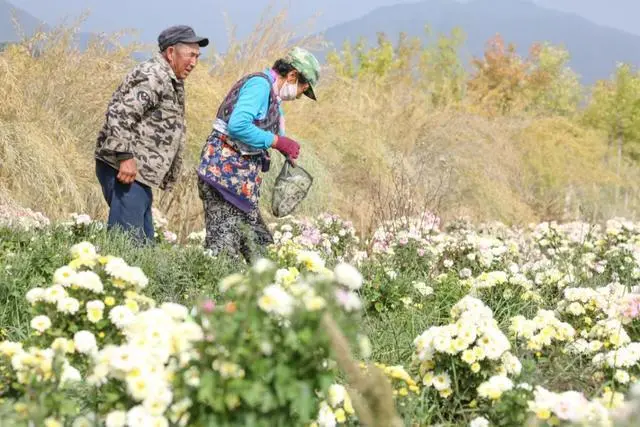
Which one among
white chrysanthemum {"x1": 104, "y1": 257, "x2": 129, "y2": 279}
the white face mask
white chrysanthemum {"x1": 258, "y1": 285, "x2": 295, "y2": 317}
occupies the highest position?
the white face mask

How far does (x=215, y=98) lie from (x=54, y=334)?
620 cm

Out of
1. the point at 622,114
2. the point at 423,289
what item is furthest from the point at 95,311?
the point at 622,114

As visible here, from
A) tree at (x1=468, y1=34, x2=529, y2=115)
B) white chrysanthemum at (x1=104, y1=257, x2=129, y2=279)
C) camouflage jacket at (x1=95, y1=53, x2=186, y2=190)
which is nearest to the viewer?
white chrysanthemum at (x1=104, y1=257, x2=129, y2=279)

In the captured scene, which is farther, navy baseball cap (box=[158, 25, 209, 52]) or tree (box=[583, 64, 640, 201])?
tree (box=[583, 64, 640, 201])

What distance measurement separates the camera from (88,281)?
2535 millimetres

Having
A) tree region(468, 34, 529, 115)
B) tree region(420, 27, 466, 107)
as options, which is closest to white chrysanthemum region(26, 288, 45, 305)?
tree region(468, 34, 529, 115)

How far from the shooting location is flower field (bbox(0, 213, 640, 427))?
192 centimetres

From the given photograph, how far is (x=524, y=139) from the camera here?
14.6 meters

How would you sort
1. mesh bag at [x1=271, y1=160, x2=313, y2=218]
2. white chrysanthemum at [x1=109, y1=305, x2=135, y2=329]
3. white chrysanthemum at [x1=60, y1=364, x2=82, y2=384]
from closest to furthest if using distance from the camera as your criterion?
white chrysanthemum at [x1=60, y1=364, x2=82, y2=384], white chrysanthemum at [x1=109, y1=305, x2=135, y2=329], mesh bag at [x1=271, y1=160, x2=313, y2=218]

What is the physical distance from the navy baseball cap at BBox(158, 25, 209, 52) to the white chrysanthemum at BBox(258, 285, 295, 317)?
3.44 meters

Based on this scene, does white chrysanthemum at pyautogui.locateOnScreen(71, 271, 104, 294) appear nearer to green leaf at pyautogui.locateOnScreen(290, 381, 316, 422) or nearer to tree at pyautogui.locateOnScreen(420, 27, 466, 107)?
green leaf at pyautogui.locateOnScreen(290, 381, 316, 422)

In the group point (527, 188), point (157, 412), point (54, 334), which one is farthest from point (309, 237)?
point (527, 188)

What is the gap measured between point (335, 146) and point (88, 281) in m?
8.08

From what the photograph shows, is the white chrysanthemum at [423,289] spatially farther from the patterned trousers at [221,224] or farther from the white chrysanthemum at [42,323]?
the white chrysanthemum at [42,323]
